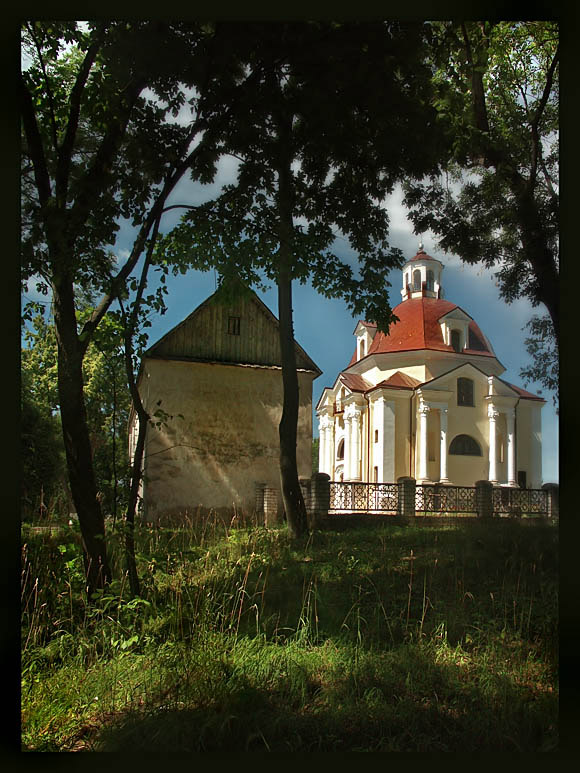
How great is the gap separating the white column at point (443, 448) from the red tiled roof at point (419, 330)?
39 centimetres

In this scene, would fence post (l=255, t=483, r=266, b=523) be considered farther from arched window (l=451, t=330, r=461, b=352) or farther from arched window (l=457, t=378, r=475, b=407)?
arched window (l=451, t=330, r=461, b=352)

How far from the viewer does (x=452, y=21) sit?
315 centimetres

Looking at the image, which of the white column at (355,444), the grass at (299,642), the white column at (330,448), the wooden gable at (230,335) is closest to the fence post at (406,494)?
the grass at (299,642)

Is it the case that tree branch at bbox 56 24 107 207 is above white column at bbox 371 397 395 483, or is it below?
above

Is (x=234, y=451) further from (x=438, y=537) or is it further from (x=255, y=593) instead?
(x=438, y=537)

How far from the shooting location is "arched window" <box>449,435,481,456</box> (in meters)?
3.25

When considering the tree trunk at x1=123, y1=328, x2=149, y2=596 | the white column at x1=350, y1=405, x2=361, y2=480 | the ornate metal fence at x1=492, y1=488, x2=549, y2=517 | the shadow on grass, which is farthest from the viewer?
the white column at x1=350, y1=405, x2=361, y2=480

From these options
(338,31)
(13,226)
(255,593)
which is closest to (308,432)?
(255,593)

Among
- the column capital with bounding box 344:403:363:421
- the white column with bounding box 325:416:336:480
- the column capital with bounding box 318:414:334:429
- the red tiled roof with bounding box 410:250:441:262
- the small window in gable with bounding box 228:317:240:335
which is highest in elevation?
the red tiled roof with bounding box 410:250:441:262

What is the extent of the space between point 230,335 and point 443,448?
139cm

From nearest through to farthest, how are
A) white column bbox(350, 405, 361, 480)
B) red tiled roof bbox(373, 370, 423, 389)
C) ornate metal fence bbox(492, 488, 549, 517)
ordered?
ornate metal fence bbox(492, 488, 549, 517), white column bbox(350, 405, 361, 480), red tiled roof bbox(373, 370, 423, 389)

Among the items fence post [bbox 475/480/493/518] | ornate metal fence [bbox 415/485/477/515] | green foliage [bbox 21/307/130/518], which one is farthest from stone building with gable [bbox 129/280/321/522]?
fence post [bbox 475/480/493/518]

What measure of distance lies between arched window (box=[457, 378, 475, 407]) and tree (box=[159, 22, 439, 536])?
1.89ft

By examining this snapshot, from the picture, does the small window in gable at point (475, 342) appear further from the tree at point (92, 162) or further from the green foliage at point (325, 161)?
the tree at point (92, 162)
